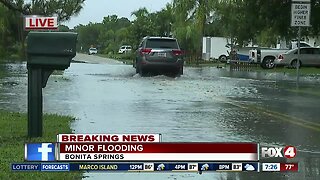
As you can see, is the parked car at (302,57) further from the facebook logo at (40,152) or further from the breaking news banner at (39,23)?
the facebook logo at (40,152)

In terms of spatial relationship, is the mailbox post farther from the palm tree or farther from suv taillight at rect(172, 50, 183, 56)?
the palm tree

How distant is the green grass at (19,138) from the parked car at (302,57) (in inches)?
1228

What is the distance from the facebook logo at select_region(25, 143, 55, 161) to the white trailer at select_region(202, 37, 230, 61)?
5849cm

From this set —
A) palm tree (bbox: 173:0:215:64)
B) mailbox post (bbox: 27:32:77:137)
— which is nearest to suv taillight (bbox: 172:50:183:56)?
mailbox post (bbox: 27:32:77:137)

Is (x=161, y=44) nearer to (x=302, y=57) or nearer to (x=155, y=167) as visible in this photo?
(x=302, y=57)

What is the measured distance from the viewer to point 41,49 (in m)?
8.35

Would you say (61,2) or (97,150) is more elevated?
(61,2)

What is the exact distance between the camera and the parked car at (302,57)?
41.0 meters

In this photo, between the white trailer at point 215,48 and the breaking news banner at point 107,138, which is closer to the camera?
the breaking news banner at point 107,138

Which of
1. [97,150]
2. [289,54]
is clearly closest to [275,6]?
[289,54]

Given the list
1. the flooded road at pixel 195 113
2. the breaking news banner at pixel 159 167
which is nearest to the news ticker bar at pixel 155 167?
the breaking news banner at pixel 159 167

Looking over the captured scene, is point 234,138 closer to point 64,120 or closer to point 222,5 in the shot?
point 64,120

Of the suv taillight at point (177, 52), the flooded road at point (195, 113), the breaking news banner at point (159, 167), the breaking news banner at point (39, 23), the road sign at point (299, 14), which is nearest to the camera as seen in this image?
the breaking news banner at point (159, 167)

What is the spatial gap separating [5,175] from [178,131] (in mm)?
4036
